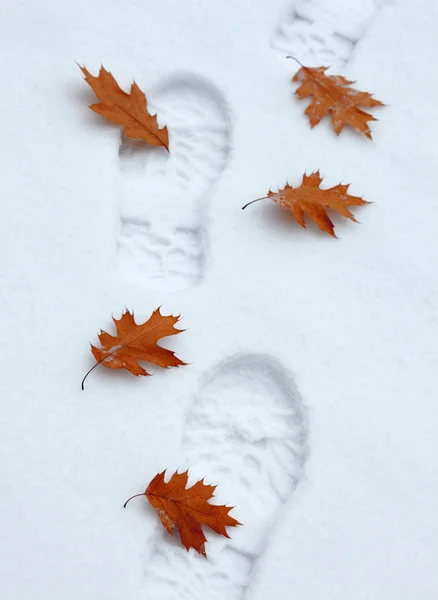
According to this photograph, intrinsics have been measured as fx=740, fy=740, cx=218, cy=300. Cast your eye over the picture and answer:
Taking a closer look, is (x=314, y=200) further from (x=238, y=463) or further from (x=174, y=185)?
(x=238, y=463)

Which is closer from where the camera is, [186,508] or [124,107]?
[186,508]

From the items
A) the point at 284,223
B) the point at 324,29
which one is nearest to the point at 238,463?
the point at 284,223

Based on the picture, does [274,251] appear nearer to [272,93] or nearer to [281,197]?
[281,197]

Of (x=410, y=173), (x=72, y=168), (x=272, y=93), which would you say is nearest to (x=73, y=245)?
(x=72, y=168)

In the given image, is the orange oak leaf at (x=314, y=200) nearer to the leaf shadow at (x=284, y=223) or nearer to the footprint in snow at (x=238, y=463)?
the leaf shadow at (x=284, y=223)

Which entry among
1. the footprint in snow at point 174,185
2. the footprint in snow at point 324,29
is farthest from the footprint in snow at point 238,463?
the footprint in snow at point 324,29

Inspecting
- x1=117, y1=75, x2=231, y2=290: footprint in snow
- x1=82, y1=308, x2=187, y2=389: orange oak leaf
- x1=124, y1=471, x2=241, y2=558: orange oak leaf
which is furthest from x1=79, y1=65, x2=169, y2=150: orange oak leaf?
x1=124, y1=471, x2=241, y2=558: orange oak leaf

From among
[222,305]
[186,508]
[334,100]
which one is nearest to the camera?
[186,508]
